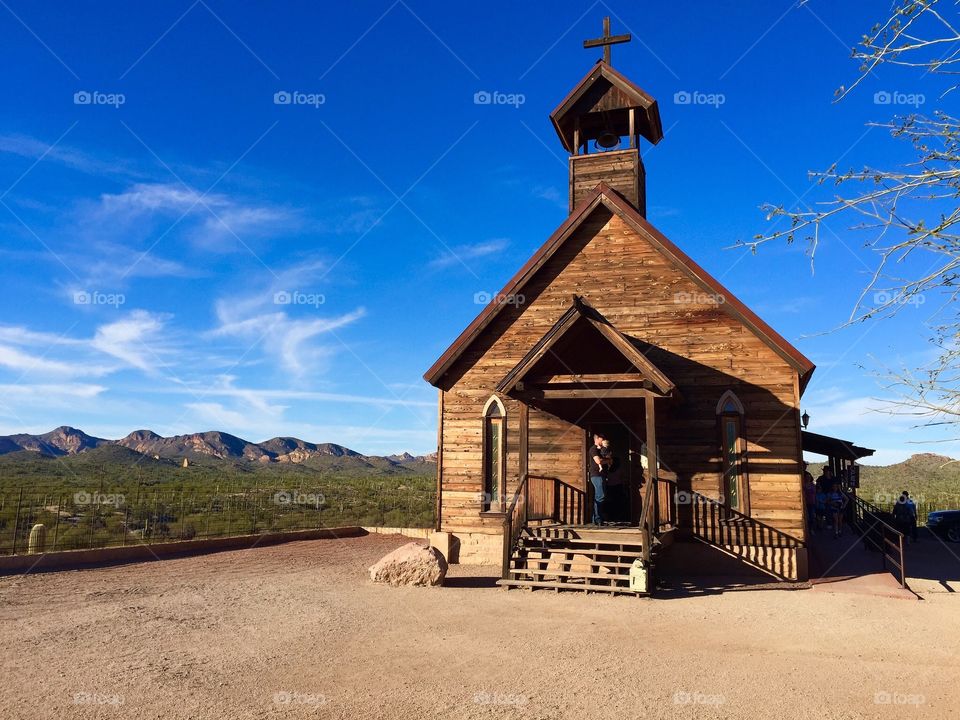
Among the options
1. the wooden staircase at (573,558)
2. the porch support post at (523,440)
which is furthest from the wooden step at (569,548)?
the porch support post at (523,440)

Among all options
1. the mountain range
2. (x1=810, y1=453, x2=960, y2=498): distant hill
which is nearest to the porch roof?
(x1=810, y1=453, x2=960, y2=498): distant hill

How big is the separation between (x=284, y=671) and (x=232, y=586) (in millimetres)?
5831

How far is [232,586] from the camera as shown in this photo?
12039 millimetres

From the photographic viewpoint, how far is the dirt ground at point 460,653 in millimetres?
5922

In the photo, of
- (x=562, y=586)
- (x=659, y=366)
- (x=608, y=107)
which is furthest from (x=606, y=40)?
(x=562, y=586)

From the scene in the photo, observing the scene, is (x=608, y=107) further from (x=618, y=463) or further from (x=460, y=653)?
(x=460, y=653)

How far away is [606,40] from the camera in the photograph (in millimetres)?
17594

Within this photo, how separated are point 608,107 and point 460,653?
14.2 metres

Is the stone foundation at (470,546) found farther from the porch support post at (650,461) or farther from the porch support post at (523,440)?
the porch support post at (650,461)

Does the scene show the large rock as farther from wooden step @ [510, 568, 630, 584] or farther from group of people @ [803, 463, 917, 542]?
group of people @ [803, 463, 917, 542]

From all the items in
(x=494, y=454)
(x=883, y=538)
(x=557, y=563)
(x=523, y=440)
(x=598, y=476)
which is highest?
(x=523, y=440)

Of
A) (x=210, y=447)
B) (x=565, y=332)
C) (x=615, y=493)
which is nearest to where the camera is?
(x=565, y=332)

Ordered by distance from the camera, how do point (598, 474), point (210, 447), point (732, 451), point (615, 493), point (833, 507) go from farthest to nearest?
point (210, 447), point (833, 507), point (615, 493), point (732, 451), point (598, 474)

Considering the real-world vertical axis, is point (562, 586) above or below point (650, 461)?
below
